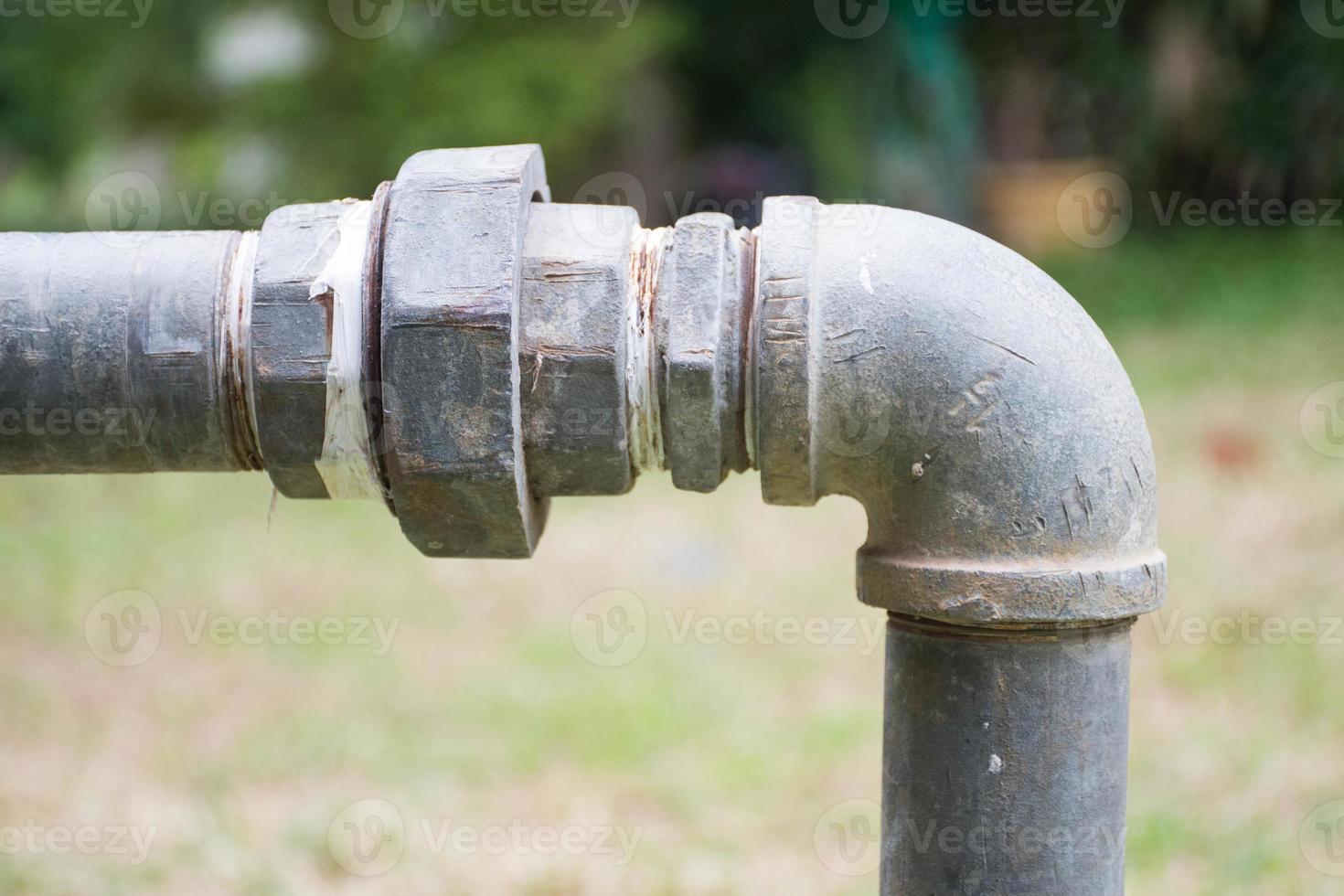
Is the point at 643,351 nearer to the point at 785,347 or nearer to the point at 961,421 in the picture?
the point at 785,347

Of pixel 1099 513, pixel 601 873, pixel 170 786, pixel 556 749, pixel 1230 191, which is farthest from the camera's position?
pixel 1230 191

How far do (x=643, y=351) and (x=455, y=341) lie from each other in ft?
0.73

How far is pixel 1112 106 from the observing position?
9531 millimetres

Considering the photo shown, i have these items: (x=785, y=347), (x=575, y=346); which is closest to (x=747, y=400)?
(x=785, y=347)

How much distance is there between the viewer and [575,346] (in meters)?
1.47

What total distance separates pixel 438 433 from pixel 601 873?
5.10 ft

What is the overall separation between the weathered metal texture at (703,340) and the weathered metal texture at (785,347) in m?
0.03

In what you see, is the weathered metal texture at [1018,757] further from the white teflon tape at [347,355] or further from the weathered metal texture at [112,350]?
the weathered metal texture at [112,350]

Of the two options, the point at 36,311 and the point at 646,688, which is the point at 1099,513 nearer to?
the point at 36,311


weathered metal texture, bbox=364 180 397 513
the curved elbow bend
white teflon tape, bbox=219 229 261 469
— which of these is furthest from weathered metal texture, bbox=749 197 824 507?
white teflon tape, bbox=219 229 261 469

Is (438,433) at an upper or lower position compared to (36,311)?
lower

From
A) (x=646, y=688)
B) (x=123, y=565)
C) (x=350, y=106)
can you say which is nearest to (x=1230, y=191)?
(x=350, y=106)

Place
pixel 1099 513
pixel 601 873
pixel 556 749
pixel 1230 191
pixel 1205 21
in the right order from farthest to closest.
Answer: pixel 1230 191, pixel 1205 21, pixel 556 749, pixel 601 873, pixel 1099 513

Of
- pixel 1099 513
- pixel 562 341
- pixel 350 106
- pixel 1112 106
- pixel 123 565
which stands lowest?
pixel 123 565
